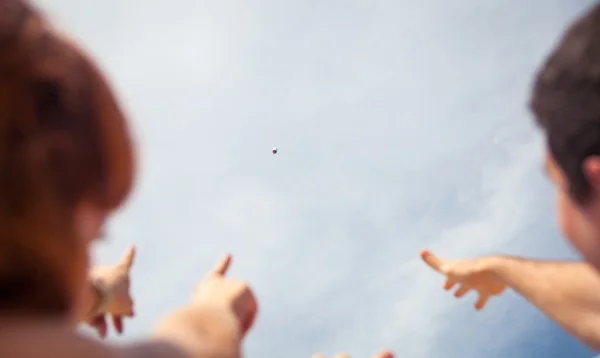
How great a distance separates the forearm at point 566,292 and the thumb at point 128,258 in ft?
7.80

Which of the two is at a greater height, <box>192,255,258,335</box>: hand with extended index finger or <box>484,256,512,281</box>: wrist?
<box>484,256,512,281</box>: wrist

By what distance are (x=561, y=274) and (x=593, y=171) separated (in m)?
1.31

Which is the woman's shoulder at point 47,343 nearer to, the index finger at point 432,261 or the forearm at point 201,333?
the forearm at point 201,333

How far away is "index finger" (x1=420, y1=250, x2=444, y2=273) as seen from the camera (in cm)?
440

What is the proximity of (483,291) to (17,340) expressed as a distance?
3.42 m

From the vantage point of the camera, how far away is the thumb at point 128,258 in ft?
12.8

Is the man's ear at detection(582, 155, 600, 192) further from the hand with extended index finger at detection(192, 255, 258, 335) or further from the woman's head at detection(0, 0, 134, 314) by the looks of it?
the woman's head at detection(0, 0, 134, 314)

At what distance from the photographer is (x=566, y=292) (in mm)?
3357

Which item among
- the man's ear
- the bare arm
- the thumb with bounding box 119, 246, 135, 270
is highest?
the thumb with bounding box 119, 246, 135, 270

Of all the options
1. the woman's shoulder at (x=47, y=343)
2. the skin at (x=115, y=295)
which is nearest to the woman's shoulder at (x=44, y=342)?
the woman's shoulder at (x=47, y=343)

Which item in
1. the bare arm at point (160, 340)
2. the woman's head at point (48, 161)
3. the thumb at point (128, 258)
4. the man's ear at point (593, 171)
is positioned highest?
the thumb at point (128, 258)

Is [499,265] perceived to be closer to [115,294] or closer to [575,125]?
[575,125]

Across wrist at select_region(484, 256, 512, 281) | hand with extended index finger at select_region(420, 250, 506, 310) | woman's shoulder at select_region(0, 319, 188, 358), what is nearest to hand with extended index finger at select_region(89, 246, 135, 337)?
woman's shoulder at select_region(0, 319, 188, 358)

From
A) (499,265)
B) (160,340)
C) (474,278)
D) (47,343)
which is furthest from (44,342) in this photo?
(474,278)
